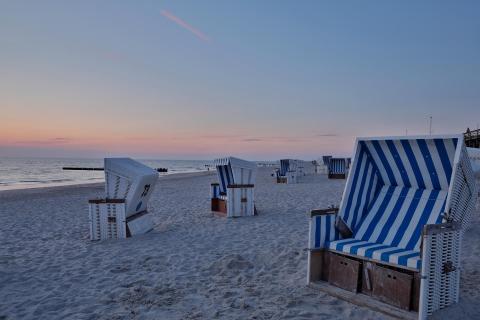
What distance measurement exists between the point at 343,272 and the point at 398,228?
0.92 metres

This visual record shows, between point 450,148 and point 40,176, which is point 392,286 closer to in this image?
point 450,148

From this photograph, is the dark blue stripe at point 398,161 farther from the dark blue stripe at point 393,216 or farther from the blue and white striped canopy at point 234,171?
the blue and white striped canopy at point 234,171

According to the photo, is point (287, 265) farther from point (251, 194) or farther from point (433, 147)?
point (251, 194)

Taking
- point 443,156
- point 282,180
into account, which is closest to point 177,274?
point 443,156

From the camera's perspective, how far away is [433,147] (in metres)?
4.37

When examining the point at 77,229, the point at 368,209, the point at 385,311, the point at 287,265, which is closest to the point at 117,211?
the point at 77,229

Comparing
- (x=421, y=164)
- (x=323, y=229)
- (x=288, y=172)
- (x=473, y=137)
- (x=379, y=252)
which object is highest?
(x=473, y=137)

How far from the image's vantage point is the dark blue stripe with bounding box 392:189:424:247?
447cm

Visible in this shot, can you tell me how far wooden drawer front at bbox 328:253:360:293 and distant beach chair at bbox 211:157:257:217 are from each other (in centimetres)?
559

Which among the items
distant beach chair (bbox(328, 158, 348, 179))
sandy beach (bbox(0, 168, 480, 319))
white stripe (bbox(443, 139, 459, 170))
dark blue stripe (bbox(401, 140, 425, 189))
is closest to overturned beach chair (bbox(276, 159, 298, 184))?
distant beach chair (bbox(328, 158, 348, 179))

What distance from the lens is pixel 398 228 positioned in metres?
4.57

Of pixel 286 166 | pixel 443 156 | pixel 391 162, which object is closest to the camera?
pixel 443 156

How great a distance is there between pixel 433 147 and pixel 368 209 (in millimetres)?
1227

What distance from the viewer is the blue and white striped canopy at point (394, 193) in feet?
14.0
